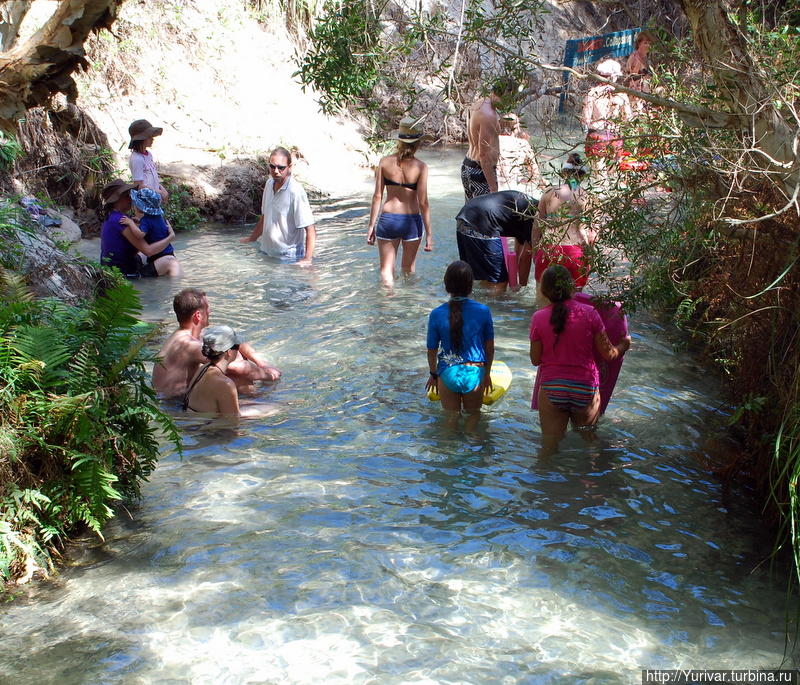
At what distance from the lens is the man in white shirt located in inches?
392

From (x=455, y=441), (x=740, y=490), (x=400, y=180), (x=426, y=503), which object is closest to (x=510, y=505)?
(x=426, y=503)

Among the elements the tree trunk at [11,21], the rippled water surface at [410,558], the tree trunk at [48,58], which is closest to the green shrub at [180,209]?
the tree trunk at [11,21]

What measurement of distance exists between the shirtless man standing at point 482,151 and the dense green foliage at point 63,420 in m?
5.83

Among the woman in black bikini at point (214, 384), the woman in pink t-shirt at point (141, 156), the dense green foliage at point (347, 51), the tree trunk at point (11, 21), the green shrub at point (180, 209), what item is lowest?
the woman in black bikini at point (214, 384)

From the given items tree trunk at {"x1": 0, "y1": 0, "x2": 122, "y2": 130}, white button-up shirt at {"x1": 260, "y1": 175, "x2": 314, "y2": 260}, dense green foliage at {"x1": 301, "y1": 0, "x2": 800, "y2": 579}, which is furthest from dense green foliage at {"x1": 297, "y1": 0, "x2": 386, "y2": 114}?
white button-up shirt at {"x1": 260, "y1": 175, "x2": 314, "y2": 260}

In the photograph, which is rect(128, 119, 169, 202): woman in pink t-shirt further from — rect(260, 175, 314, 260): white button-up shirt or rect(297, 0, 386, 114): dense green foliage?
rect(297, 0, 386, 114): dense green foliage

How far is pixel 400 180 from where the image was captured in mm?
9312

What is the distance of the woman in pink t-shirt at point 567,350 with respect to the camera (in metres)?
5.63

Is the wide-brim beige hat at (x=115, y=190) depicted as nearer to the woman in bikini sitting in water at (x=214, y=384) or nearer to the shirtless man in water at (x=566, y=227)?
the woman in bikini sitting in water at (x=214, y=384)

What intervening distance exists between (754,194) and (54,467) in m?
4.43

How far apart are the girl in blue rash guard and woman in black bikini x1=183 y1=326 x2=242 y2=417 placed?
5.06 ft

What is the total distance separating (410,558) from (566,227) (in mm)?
2864

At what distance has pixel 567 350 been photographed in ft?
18.7

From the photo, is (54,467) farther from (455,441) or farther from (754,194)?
(754,194)
